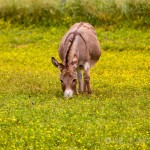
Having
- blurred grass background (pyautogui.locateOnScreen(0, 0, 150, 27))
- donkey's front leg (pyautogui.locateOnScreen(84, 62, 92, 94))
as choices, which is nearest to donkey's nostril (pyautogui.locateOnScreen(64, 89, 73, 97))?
donkey's front leg (pyautogui.locateOnScreen(84, 62, 92, 94))

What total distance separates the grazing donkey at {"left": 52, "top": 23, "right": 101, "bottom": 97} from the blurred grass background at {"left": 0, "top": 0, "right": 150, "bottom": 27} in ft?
32.6

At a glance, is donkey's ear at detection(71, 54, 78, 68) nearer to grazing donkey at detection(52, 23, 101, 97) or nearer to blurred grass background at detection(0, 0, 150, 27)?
grazing donkey at detection(52, 23, 101, 97)

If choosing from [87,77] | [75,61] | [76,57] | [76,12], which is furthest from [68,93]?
[76,12]

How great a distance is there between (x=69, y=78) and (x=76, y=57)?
590 mm

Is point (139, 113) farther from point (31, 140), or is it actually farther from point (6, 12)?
point (6, 12)

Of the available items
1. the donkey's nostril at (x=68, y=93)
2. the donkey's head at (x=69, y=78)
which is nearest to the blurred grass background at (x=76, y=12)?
the donkey's head at (x=69, y=78)

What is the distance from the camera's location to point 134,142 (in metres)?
10.9

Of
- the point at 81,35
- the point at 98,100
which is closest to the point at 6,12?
the point at 81,35

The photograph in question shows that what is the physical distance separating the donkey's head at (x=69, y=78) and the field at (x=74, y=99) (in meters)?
0.26

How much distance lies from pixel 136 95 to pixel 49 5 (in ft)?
42.5

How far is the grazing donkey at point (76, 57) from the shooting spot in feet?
50.1

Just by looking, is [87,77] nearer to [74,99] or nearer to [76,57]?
[76,57]

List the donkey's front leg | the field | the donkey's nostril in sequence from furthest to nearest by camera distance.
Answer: the donkey's front leg
the donkey's nostril
the field

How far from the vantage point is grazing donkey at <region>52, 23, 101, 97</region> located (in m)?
15.3
